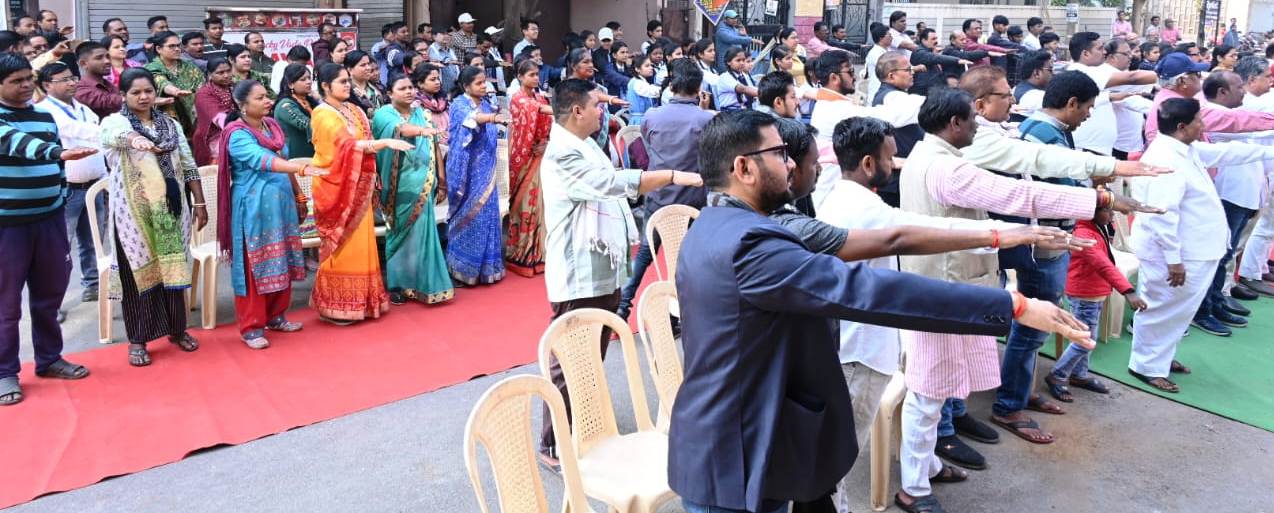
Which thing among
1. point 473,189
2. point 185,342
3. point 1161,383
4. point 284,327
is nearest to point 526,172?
point 473,189

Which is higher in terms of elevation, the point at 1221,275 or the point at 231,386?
the point at 1221,275

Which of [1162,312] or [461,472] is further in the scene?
[1162,312]

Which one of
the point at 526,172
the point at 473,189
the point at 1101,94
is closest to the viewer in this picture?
the point at 473,189

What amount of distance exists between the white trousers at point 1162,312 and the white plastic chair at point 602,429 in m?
2.80

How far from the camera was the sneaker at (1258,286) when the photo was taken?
21.3 ft

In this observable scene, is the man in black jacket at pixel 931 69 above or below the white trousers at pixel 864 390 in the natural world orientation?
above

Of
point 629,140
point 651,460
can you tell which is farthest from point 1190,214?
point 629,140

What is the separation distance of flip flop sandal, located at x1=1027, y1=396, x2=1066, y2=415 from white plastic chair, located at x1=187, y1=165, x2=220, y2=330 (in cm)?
414

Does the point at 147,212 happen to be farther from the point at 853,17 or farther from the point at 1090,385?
the point at 853,17

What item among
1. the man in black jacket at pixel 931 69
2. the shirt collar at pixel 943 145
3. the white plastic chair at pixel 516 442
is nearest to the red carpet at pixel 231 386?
the white plastic chair at pixel 516 442

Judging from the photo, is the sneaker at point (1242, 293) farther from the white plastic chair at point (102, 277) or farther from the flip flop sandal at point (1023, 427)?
the white plastic chair at point (102, 277)

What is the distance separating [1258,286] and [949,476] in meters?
4.06

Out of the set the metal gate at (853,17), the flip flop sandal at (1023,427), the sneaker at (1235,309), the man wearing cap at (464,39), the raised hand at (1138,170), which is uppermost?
the metal gate at (853,17)

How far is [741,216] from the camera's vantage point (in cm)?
201
